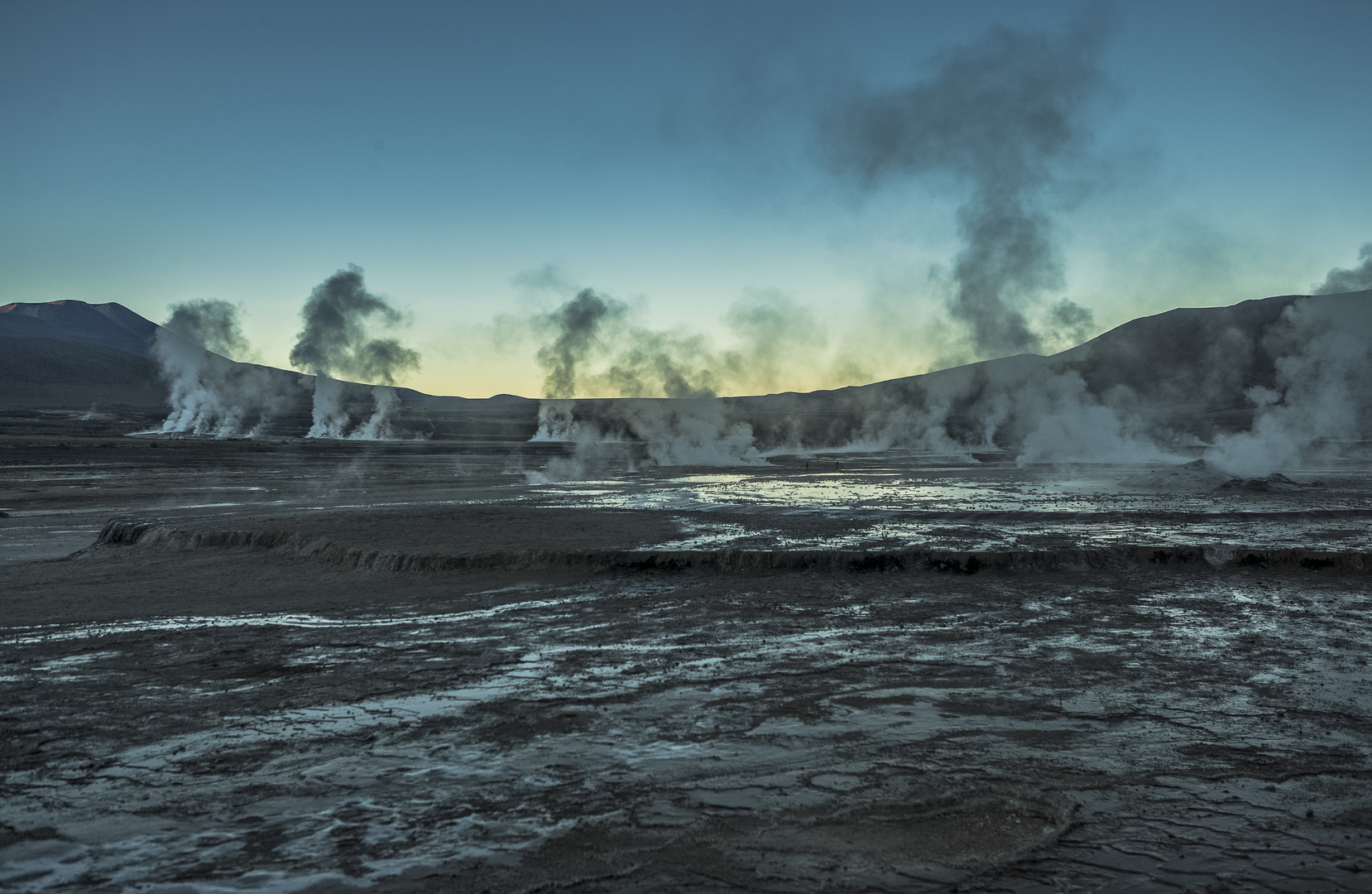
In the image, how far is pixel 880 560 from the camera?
1565 centimetres

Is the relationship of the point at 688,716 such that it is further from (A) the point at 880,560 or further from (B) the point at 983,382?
(B) the point at 983,382

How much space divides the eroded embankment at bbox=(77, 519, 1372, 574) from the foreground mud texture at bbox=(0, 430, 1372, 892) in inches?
2.9

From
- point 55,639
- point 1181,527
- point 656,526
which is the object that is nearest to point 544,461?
point 656,526

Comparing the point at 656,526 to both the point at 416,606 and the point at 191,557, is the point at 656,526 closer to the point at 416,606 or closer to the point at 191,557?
the point at 416,606

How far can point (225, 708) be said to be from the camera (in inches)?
312

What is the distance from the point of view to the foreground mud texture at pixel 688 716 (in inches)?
202

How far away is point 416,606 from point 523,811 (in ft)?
24.7

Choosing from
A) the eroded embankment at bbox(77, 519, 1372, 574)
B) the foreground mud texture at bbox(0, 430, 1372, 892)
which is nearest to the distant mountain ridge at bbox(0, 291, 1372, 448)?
the eroded embankment at bbox(77, 519, 1372, 574)

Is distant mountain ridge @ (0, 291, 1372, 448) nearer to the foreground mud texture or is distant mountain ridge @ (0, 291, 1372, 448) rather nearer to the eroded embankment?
the eroded embankment

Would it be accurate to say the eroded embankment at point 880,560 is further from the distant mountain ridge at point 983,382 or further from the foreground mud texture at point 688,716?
the distant mountain ridge at point 983,382

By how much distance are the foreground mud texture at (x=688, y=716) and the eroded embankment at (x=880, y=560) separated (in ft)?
0.24

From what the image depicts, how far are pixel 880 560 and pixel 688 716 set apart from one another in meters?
8.69

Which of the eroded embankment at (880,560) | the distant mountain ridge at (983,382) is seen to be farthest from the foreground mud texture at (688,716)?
the distant mountain ridge at (983,382)

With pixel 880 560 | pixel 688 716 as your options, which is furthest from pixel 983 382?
pixel 688 716
